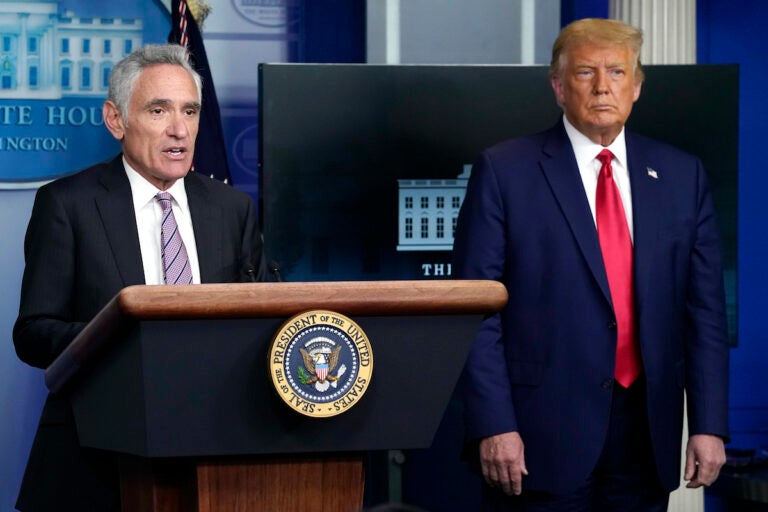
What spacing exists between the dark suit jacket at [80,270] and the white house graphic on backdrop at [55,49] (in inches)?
75.1

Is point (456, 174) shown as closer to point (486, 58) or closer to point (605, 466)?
point (486, 58)

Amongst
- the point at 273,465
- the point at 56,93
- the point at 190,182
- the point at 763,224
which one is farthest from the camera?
the point at 763,224

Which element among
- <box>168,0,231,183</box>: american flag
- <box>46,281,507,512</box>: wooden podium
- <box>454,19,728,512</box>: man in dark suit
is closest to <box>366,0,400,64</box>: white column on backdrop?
<box>168,0,231,183</box>: american flag

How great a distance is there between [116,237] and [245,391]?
721mm

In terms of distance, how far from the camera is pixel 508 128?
3629mm

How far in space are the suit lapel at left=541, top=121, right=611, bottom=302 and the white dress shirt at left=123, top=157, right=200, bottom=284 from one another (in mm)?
802

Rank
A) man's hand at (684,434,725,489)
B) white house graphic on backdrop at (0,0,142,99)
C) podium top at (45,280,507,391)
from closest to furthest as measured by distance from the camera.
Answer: podium top at (45,280,507,391) → man's hand at (684,434,725,489) → white house graphic on backdrop at (0,0,142,99)

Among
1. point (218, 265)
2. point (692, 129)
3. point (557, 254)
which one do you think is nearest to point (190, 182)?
point (218, 265)

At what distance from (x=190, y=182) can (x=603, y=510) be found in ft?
3.59

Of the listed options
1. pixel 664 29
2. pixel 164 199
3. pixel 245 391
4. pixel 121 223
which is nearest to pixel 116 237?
pixel 121 223

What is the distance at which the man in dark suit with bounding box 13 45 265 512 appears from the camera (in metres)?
1.92

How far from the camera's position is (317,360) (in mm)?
1407

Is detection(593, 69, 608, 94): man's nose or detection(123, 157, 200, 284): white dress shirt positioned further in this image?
detection(593, 69, 608, 94): man's nose

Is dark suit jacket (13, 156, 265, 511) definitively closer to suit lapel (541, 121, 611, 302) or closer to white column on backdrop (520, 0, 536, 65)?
suit lapel (541, 121, 611, 302)
